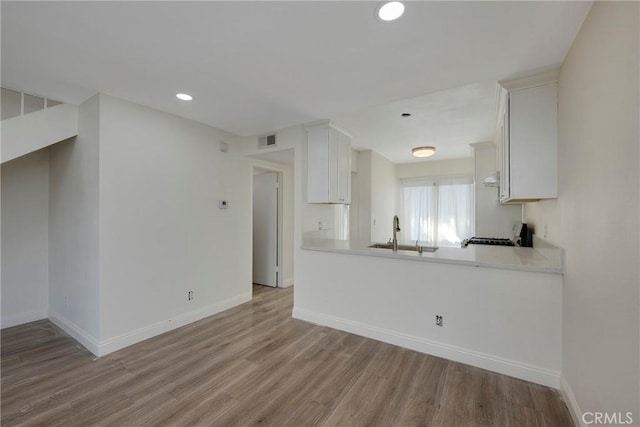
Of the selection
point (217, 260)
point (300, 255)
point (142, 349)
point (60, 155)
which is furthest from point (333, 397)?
A: point (60, 155)

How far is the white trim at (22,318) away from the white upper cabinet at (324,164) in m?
3.68

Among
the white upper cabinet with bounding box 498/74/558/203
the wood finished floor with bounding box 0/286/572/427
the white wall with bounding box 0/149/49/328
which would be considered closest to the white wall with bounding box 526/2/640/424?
the white upper cabinet with bounding box 498/74/558/203

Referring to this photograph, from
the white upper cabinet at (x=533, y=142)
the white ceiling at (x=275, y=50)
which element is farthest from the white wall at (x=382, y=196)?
the white upper cabinet at (x=533, y=142)

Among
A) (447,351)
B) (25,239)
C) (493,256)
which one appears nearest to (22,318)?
(25,239)

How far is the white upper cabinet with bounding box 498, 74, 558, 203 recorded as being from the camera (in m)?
2.14

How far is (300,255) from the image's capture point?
3.54 metres

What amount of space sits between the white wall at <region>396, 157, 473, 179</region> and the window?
0.15m

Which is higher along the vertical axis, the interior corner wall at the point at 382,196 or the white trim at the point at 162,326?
the interior corner wall at the point at 382,196

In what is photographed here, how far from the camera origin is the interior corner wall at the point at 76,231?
2639 mm

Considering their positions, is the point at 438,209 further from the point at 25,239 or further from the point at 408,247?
the point at 25,239

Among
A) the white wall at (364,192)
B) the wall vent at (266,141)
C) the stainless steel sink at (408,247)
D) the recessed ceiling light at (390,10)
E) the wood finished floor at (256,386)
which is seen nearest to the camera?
the recessed ceiling light at (390,10)

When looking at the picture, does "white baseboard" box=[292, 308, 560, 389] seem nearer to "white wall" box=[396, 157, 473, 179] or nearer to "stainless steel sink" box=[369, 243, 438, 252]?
"stainless steel sink" box=[369, 243, 438, 252]

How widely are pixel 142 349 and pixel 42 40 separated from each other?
2668mm

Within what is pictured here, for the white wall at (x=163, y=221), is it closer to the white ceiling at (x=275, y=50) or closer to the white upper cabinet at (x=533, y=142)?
the white ceiling at (x=275, y=50)
